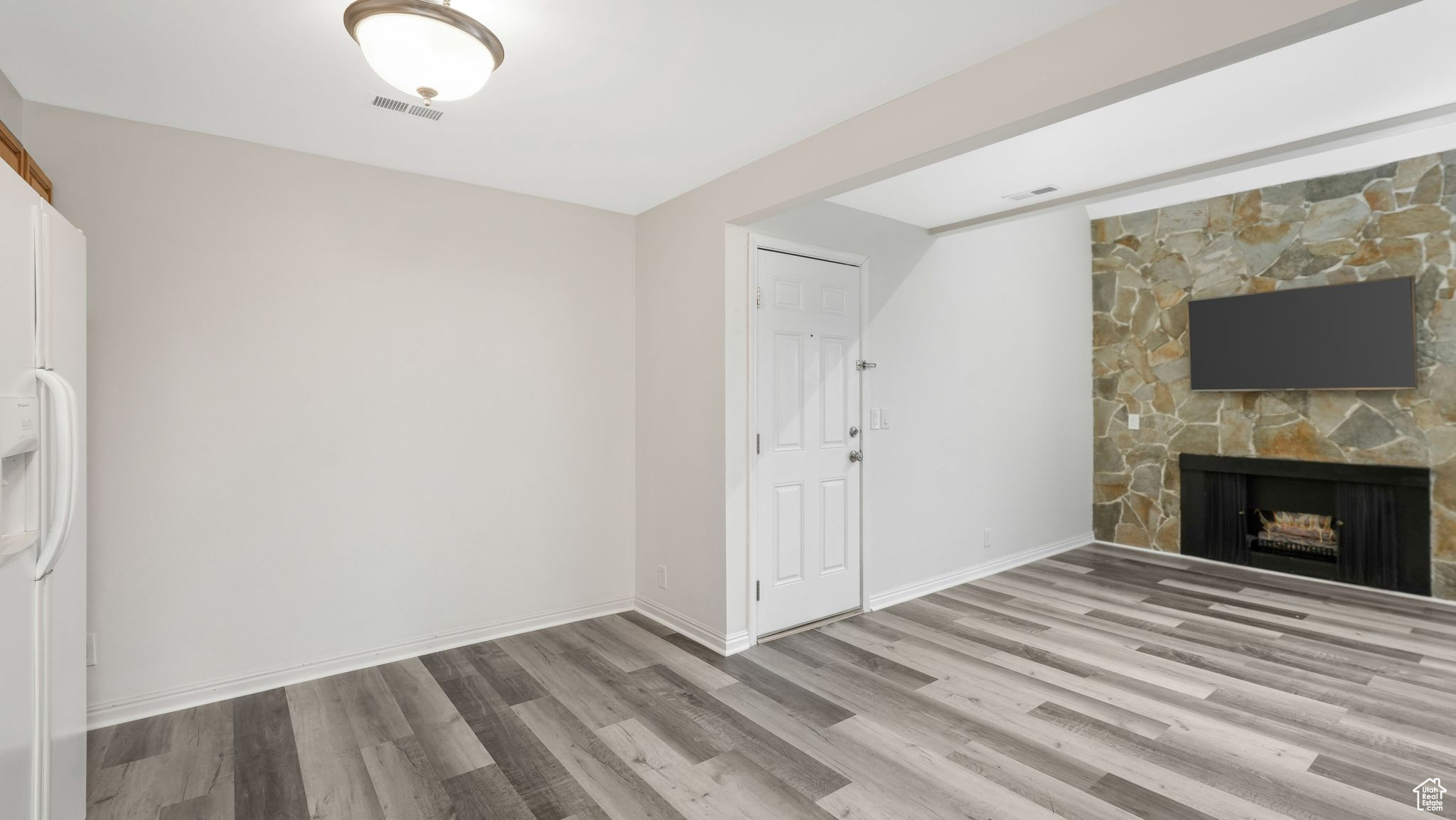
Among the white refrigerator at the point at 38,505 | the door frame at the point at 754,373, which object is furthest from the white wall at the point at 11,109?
the door frame at the point at 754,373

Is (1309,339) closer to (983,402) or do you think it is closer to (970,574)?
(983,402)

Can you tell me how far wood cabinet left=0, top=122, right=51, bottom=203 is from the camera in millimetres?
2176

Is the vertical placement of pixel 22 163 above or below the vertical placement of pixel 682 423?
above

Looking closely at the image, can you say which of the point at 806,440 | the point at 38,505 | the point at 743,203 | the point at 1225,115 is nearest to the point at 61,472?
the point at 38,505

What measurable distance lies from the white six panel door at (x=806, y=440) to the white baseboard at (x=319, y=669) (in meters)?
1.17

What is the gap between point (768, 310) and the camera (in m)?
3.80

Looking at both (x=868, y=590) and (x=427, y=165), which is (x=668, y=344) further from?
(x=868, y=590)

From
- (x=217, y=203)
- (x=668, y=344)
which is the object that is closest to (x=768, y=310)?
(x=668, y=344)

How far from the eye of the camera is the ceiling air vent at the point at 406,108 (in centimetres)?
269

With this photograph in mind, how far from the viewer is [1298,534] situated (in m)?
5.07

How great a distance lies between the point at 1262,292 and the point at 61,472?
6.76 m

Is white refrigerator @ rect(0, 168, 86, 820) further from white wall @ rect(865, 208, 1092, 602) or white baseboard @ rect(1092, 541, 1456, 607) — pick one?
white baseboard @ rect(1092, 541, 1456, 607)

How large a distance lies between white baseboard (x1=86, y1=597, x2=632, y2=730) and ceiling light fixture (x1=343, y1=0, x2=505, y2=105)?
8.96 ft

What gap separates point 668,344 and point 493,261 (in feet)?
3.59
